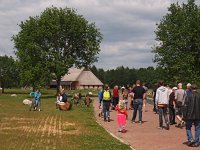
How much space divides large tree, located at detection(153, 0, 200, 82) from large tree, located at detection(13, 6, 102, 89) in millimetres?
15710

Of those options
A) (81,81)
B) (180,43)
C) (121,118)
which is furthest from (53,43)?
(81,81)

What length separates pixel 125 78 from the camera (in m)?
179

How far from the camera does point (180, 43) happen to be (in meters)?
52.6

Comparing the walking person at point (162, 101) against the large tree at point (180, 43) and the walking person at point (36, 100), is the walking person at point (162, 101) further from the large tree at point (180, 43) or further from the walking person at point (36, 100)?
the large tree at point (180, 43)

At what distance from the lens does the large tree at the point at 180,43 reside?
5169cm

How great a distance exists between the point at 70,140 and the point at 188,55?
38069mm

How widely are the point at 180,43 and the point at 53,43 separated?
21.1 m

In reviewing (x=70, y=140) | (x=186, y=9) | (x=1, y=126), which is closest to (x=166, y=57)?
(x=186, y=9)

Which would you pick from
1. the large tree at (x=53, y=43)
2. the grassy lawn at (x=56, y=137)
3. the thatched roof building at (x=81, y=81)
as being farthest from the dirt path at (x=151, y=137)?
the thatched roof building at (x=81, y=81)

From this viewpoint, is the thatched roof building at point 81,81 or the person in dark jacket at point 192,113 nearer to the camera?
the person in dark jacket at point 192,113

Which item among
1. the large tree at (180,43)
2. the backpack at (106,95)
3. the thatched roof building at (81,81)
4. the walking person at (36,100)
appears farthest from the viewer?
the thatched roof building at (81,81)

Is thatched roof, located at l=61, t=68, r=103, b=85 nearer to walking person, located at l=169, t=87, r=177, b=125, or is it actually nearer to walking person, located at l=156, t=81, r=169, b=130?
walking person, located at l=169, t=87, r=177, b=125

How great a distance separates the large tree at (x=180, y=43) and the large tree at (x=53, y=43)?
A: 15.7 meters

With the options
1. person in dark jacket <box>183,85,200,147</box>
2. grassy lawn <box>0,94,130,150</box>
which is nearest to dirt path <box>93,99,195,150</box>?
person in dark jacket <box>183,85,200,147</box>
